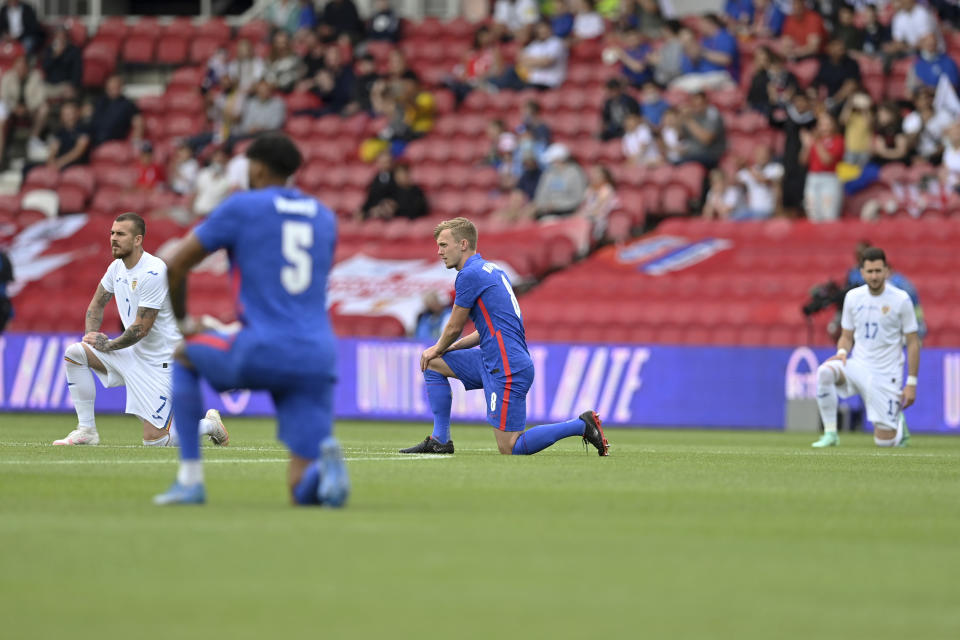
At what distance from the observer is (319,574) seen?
6051 millimetres

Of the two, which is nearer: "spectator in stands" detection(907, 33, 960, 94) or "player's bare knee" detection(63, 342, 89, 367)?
"player's bare knee" detection(63, 342, 89, 367)

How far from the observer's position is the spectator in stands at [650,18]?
28.8 m

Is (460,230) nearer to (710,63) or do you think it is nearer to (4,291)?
(4,291)

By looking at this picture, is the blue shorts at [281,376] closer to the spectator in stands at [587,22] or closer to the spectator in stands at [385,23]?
the spectator in stands at [587,22]

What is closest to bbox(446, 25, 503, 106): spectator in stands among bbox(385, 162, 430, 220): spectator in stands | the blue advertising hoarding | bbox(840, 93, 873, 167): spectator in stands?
bbox(385, 162, 430, 220): spectator in stands

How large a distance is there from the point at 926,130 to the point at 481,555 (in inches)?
764

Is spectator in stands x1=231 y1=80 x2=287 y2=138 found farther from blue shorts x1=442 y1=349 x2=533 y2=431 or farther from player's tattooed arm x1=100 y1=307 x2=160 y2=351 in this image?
blue shorts x1=442 y1=349 x2=533 y2=431

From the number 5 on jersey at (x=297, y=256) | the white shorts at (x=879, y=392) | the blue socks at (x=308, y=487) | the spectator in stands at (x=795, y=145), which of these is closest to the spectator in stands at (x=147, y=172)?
the spectator in stands at (x=795, y=145)

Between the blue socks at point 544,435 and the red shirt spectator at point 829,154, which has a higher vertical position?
the red shirt spectator at point 829,154

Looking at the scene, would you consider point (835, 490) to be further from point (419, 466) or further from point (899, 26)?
point (899, 26)

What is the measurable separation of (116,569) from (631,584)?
189 centimetres

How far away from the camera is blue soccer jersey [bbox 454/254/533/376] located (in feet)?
42.8

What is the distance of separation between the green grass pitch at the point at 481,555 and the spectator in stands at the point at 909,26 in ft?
51.9

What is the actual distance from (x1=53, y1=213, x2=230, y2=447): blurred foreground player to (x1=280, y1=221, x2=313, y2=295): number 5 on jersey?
18.2 feet
